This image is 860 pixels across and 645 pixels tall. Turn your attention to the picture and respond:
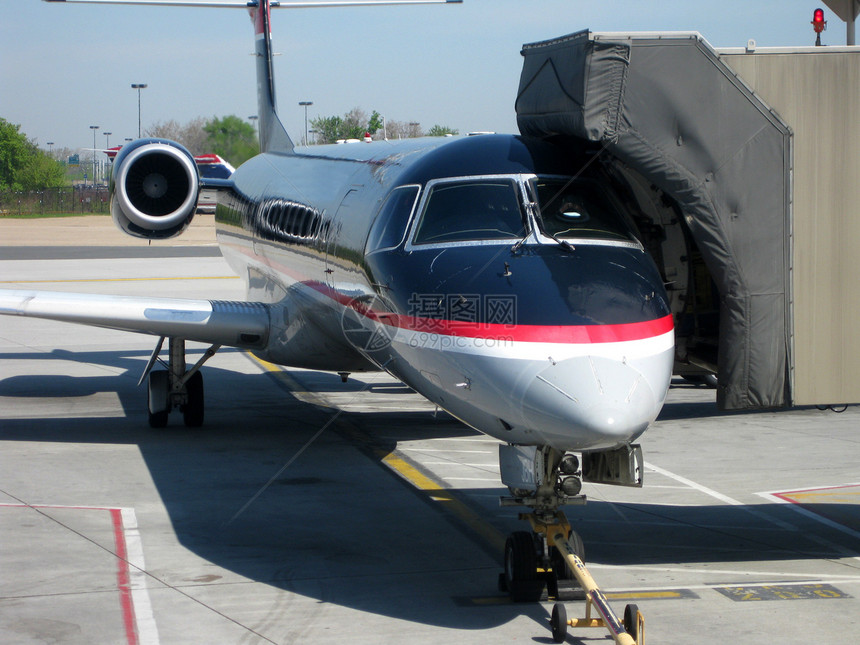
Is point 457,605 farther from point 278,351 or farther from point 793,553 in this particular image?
point 278,351

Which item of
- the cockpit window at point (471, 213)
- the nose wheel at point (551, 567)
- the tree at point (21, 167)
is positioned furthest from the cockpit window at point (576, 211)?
the tree at point (21, 167)

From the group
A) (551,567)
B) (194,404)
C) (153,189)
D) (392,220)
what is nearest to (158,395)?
(194,404)

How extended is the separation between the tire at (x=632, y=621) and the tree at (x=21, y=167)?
4100 inches

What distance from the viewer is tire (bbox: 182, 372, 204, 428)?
1455 centimetres

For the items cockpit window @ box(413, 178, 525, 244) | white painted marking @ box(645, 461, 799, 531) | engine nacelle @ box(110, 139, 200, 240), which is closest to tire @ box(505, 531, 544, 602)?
cockpit window @ box(413, 178, 525, 244)

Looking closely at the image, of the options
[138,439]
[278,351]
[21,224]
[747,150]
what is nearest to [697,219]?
[747,150]

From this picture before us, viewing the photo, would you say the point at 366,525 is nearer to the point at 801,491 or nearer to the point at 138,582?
the point at 138,582

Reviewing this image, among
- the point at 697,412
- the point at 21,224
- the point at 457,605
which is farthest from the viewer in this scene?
the point at 21,224

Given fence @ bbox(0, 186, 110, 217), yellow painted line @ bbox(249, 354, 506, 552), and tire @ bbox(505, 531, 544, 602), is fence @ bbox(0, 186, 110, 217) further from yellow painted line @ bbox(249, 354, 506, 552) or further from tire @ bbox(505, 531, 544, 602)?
tire @ bbox(505, 531, 544, 602)

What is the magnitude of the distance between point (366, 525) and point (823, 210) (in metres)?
4.70

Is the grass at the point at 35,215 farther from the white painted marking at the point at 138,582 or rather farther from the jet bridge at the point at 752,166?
the jet bridge at the point at 752,166

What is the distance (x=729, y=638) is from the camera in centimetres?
713

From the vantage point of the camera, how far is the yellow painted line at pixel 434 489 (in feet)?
31.6

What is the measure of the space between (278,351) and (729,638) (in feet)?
24.6
